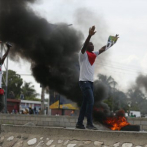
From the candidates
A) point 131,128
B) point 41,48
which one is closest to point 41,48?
point 41,48

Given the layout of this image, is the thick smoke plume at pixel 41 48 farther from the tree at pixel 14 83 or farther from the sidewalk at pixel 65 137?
the tree at pixel 14 83

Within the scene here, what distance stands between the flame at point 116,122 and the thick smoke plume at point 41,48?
2.52 m

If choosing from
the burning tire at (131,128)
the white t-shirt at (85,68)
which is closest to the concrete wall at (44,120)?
the burning tire at (131,128)

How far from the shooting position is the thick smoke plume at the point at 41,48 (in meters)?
12.7

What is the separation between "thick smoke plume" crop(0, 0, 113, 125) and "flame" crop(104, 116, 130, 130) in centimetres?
252

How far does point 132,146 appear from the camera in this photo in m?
5.73

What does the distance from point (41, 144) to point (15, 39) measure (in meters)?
6.45

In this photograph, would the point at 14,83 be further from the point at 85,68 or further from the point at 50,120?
the point at 85,68

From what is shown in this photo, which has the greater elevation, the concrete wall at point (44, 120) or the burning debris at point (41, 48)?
the burning debris at point (41, 48)

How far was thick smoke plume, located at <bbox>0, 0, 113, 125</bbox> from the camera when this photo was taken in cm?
1270

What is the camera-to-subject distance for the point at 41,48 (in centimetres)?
1330

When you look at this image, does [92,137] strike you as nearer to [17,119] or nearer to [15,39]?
[15,39]

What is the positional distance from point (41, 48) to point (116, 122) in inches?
202

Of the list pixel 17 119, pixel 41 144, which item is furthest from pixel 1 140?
pixel 17 119
